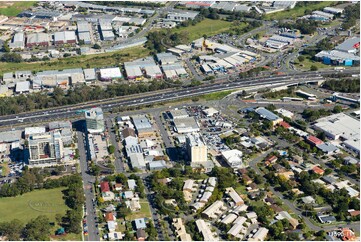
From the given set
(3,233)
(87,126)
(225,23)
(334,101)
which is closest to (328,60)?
(334,101)

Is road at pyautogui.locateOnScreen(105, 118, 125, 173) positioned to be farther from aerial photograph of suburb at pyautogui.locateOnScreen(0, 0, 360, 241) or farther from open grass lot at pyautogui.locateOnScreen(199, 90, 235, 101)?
open grass lot at pyautogui.locateOnScreen(199, 90, 235, 101)

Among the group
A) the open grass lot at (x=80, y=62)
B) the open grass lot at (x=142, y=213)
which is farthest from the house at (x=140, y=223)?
the open grass lot at (x=80, y=62)

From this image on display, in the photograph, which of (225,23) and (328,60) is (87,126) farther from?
(225,23)

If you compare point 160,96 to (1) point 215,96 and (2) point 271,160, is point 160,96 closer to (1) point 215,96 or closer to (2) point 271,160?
(1) point 215,96

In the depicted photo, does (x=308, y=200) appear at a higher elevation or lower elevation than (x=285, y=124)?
higher

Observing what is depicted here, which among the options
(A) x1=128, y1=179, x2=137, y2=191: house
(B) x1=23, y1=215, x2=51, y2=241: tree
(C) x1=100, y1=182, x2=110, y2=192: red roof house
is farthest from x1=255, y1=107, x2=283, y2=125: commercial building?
(B) x1=23, y1=215, x2=51, y2=241: tree

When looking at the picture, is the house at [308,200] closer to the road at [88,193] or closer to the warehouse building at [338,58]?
the road at [88,193]

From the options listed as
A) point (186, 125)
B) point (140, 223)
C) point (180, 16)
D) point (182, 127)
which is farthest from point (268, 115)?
point (180, 16)
